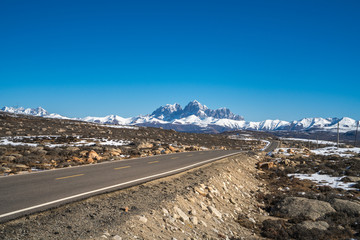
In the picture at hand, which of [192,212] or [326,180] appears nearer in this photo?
[192,212]

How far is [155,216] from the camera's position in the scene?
7.42 m

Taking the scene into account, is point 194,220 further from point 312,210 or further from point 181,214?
point 312,210

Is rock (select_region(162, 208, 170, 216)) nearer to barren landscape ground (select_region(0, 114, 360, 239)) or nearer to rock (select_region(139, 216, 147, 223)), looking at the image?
barren landscape ground (select_region(0, 114, 360, 239))

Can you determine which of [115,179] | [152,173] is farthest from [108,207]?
[152,173]

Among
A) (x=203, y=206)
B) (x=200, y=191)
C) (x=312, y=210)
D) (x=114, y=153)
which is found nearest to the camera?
(x=203, y=206)

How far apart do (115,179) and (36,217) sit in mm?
5512

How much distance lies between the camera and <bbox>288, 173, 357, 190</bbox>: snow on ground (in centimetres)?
1728

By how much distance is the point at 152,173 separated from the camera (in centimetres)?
1412

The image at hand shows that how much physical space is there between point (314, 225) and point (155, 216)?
261 inches

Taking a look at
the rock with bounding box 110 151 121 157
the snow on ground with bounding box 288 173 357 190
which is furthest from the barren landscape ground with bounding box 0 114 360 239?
the rock with bounding box 110 151 121 157

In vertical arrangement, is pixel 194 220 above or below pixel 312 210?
above

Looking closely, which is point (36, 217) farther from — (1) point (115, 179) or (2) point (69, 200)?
(1) point (115, 179)

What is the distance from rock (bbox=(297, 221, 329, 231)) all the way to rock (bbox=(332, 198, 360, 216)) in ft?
7.39

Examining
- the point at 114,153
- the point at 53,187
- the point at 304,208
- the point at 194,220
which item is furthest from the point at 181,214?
the point at 114,153
